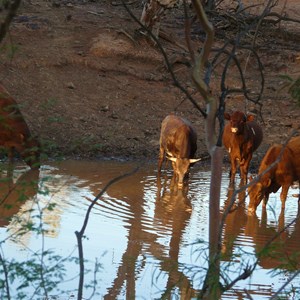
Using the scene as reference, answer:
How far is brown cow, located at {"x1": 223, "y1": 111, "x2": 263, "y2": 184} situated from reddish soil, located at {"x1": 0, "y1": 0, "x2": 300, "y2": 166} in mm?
2244

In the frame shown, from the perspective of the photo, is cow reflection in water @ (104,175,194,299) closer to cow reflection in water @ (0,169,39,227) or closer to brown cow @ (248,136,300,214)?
brown cow @ (248,136,300,214)

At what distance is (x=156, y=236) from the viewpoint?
13.6 metres

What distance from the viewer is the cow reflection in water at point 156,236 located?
10683 millimetres

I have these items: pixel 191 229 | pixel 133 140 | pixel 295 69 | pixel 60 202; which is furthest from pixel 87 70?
pixel 191 229

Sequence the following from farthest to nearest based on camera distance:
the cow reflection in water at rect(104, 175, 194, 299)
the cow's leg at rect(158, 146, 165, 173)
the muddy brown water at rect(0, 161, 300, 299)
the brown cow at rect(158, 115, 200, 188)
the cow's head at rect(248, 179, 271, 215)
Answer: the cow's leg at rect(158, 146, 165, 173), the brown cow at rect(158, 115, 200, 188), the cow's head at rect(248, 179, 271, 215), the cow reflection in water at rect(104, 175, 194, 299), the muddy brown water at rect(0, 161, 300, 299)

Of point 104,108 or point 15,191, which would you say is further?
point 104,108

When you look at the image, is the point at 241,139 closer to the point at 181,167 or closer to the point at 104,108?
the point at 181,167

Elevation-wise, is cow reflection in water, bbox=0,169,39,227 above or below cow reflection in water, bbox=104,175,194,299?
above

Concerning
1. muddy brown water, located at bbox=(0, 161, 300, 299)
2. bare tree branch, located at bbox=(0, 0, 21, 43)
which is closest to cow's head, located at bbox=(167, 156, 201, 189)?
muddy brown water, located at bbox=(0, 161, 300, 299)

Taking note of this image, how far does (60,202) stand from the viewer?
15.5 meters

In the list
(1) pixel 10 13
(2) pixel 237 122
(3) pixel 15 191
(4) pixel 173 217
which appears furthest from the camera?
(2) pixel 237 122

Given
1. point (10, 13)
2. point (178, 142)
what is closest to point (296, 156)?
point (178, 142)

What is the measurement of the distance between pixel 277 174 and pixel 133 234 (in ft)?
12.6

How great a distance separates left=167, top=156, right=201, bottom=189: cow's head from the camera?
18656 mm
